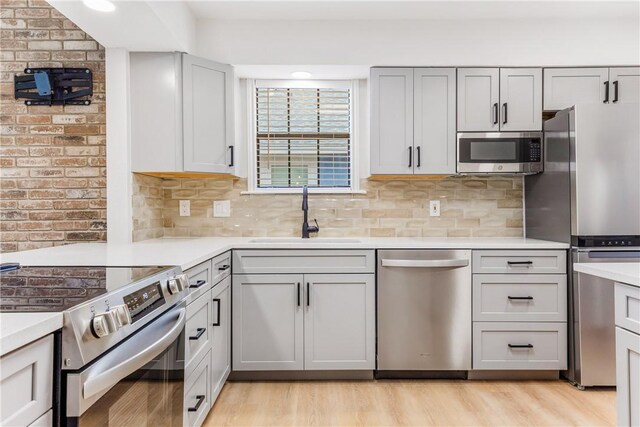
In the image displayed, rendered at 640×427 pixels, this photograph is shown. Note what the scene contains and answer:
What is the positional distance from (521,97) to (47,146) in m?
3.22

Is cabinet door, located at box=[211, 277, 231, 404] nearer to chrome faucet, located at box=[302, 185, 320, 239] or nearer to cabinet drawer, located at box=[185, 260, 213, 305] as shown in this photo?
cabinet drawer, located at box=[185, 260, 213, 305]

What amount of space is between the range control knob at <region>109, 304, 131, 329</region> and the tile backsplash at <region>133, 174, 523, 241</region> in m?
1.96

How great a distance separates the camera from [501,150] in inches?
104

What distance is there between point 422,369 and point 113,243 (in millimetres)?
2110

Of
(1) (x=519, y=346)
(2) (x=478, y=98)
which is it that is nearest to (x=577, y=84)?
(2) (x=478, y=98)

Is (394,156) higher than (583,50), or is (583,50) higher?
(583,50)

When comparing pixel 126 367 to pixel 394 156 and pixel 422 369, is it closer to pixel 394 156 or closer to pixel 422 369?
pixel 422 369

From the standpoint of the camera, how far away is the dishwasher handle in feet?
7.73

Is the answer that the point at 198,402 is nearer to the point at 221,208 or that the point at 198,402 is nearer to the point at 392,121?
the point at 221,208

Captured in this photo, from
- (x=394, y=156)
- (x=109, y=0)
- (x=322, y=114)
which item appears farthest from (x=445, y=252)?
(x=109, y=0)

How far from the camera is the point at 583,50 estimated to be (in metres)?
2.70

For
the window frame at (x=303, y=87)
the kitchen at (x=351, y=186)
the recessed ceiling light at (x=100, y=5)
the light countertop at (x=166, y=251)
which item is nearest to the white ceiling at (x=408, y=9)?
the kitchen at (x=351, y=186)

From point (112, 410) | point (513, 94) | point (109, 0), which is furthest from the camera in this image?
point (513, 94)

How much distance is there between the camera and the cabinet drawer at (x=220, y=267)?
2037mm
